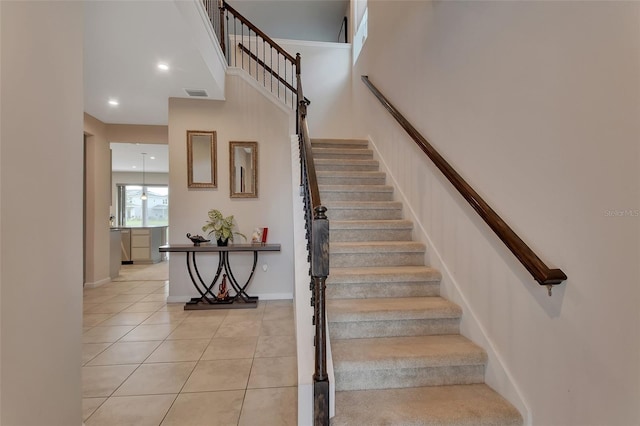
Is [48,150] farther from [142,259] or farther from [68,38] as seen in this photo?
[142,259]

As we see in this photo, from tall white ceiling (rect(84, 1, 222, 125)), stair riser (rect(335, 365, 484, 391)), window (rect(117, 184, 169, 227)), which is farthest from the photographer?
window (rect(117, 184, 169, 227))

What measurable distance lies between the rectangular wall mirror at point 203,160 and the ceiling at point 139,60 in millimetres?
548

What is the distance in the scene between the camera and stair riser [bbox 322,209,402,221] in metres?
2.92

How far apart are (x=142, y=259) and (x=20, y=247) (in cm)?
722

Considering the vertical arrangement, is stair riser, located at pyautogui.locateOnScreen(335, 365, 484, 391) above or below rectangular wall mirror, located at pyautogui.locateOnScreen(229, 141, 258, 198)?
below

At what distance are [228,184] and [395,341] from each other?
3.13m

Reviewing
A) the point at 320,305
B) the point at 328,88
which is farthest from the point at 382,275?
the point at 328,88

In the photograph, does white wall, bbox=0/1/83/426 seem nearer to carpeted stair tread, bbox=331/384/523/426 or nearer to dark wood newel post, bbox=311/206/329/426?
dark wood newel post, bbox=311/206/329/426

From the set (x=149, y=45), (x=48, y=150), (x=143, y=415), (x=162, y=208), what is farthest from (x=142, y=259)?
(x=48, y=150)

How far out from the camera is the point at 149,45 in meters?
2.75

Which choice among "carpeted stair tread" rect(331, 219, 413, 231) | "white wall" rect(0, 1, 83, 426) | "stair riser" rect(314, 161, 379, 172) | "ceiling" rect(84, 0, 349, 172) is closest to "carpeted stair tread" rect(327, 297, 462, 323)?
"carpeted stair tread" rect(331, 219, 413, 231)

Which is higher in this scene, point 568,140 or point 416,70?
point 416,70

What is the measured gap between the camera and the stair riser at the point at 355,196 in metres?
3.07

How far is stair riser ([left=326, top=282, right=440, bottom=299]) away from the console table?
5.62 feet
